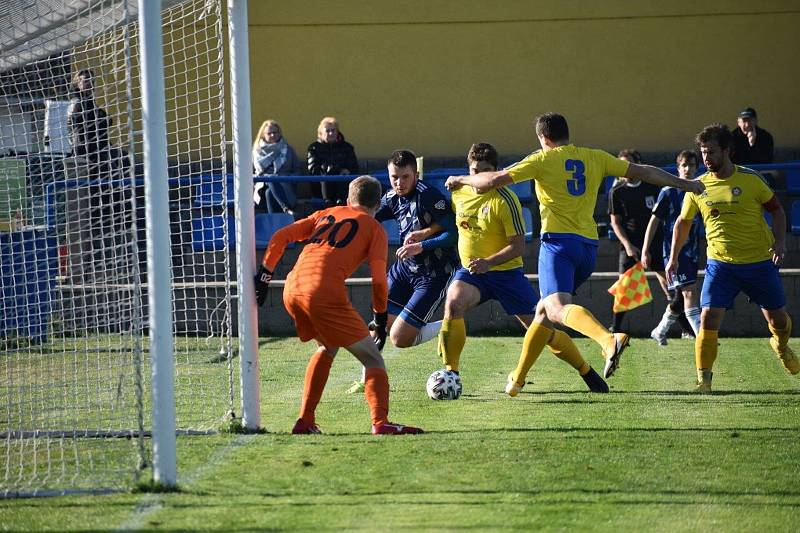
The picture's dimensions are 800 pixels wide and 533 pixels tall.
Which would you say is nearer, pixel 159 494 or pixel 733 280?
pixel 159 494

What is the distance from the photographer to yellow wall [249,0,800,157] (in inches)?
686

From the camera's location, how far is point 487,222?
9.01m

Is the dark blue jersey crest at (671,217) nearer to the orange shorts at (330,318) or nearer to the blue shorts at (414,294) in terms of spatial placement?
the blue shorts at (414,294)

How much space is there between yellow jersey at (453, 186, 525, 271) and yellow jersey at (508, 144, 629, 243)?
0.52 metres

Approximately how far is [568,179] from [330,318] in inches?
84.4

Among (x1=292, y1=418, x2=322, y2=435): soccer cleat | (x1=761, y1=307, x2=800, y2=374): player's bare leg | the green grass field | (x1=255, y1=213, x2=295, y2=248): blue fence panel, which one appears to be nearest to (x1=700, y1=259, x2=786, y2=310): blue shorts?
(x1=761, y1=307, x2=800, y2=374): player's bare leg

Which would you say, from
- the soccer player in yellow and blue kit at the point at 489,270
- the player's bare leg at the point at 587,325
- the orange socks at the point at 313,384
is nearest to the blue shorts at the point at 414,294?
the soccer player in yellow and blue kit at the point at 489,270

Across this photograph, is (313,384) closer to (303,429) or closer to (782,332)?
(303,429)

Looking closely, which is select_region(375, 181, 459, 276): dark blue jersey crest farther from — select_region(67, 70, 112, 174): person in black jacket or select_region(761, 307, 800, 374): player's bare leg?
select_region(761, 307, 800, 374): player's bare leg

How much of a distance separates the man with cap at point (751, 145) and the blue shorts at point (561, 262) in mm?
7280

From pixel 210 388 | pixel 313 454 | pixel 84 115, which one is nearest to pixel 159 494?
pixel 313 454

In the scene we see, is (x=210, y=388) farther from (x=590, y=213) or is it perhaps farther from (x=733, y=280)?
(x=733, y=280)

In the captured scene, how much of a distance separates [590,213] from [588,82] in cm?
960

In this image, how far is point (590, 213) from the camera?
27.6ft
